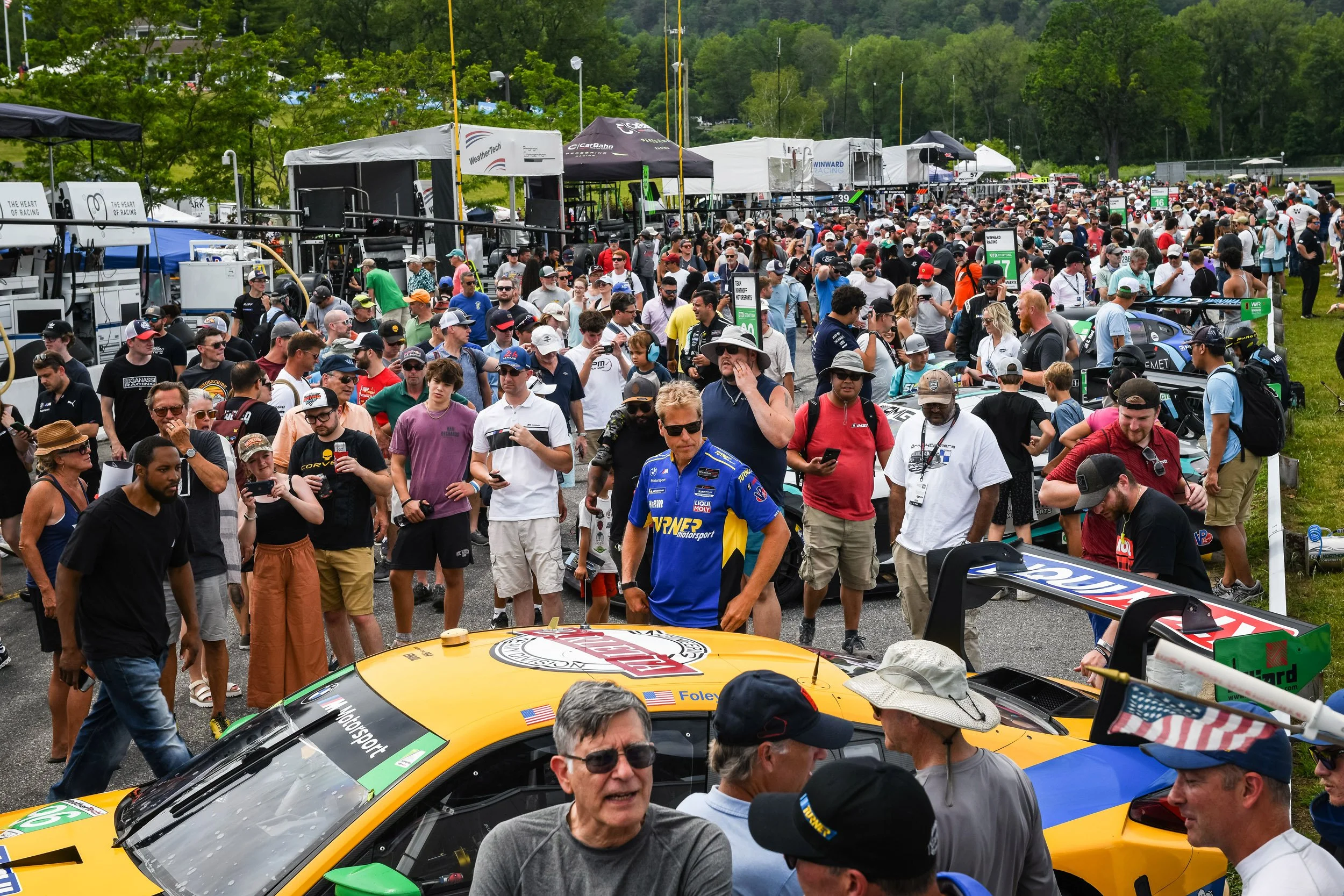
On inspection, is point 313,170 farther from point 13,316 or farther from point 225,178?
point 13,316

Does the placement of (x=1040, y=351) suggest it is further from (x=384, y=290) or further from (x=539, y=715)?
(x=384, y=290)

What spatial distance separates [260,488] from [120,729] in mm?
1429

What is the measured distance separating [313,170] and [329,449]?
74.8ft

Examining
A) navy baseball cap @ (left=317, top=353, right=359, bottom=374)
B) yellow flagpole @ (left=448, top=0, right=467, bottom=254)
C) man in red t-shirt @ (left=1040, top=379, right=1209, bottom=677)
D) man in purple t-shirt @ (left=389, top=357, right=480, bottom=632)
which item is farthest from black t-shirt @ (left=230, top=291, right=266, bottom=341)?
man in red t-shirt @ (left=1040, top=379, right=1209, bottom=677)

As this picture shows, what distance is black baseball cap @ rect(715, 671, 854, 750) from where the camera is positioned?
10.6 feet

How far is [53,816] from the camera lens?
13.9 feet

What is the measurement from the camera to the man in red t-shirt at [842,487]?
288 inches

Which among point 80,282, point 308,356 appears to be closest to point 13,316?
point 80,282

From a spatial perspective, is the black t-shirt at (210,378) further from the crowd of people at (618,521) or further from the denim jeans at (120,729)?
the denim jeans at (120,729)

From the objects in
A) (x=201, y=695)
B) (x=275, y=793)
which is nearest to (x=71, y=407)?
(x=201, y=695)

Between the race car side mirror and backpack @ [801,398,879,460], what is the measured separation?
4.59m

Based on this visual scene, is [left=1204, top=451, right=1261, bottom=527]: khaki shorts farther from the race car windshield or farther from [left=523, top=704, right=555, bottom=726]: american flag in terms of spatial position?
the race car windshield

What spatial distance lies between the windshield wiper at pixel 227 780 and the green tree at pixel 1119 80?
120110 millimetres

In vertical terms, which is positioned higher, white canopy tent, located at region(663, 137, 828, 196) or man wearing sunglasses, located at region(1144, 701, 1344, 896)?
white canopy tent, located at region(663, 137, 828, 196)
